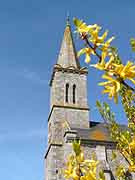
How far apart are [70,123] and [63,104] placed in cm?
216

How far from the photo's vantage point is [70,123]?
31719 millimetres

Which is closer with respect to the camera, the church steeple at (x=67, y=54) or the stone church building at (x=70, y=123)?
the stone church building at (x=70, y=123)

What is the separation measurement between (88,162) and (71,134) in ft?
82.5

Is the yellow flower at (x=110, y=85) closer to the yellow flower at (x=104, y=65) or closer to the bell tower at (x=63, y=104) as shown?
the yellow flower at (x=104, y=65)

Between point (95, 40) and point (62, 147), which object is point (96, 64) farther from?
point (62, 147)

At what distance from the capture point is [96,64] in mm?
2432

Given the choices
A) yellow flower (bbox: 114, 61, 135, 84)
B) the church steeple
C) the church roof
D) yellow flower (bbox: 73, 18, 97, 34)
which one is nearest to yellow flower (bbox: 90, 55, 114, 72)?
yellow flower (bbox: 114, 61, 135, 84)

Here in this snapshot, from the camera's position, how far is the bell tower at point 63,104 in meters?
30.3

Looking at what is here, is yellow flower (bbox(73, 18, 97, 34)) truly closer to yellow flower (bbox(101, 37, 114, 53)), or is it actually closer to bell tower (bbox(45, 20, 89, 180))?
yellow flower (bbox(101, 37, 114, 53))

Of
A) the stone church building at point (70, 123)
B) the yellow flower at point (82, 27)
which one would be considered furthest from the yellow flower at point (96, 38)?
the stone church building at point (70, 123)

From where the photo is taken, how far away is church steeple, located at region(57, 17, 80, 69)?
36.3 metres

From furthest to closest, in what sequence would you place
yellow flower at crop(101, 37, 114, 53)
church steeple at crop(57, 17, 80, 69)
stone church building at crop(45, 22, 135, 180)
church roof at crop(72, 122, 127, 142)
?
1. church steeple at crop(57, 17, 80, 69)
2. church roof at crop(72, 122, 127, 142)
3. stone church building at crop(45, 22, 135, 180)
4. yellow flower at crop(101, 37, 114, 53)

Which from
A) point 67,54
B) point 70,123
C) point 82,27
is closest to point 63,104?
point 70,123

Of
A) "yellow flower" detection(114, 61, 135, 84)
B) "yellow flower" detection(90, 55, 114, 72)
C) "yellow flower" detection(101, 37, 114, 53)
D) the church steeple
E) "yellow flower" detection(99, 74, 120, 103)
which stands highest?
the church steeple
